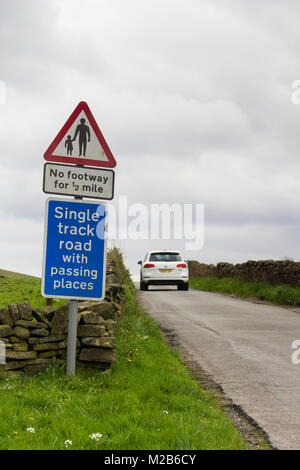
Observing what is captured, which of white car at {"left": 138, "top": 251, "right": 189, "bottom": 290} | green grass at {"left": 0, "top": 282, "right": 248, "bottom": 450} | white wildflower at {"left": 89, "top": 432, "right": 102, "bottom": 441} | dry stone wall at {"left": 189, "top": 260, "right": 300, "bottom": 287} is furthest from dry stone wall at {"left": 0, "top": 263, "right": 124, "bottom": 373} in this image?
white car at {"left": 138, "top": 251, "right": 189, "bottom": 290}

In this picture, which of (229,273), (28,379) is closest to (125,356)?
(28,379)

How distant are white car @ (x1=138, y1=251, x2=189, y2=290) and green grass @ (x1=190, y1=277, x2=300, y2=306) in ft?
9.23

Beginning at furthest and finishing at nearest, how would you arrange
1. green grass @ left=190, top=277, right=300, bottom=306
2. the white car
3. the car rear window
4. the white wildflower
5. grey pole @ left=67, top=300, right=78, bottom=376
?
1. the car rear window
2. the white car
3. green grass @ left=190, top=277, right=300, bottom=306
4. grey pole @ left=67, top=300, right=78, bottom=376
5. the white wildflower

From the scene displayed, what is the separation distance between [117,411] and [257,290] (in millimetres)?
18627

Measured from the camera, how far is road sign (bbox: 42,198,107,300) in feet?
20.1

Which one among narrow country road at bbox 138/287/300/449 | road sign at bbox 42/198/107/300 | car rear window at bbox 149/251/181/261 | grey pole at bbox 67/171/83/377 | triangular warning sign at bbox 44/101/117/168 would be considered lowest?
narrow country road at bbox 138/287/300/449

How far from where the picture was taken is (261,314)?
14.9 metres

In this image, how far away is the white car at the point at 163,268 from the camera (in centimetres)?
2373

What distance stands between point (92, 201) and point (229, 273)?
24.1m

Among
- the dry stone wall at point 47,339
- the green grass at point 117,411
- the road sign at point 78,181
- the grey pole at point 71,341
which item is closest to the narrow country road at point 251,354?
the green grass at point 117,411

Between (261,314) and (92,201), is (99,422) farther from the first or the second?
(261,314)

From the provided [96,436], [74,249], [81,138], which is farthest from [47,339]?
[81,138]

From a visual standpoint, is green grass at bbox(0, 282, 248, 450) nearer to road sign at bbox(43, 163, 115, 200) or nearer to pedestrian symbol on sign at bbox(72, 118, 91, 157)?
road sign at bbox(43, 163, 115, 200)

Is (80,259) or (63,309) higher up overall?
(80,259)
